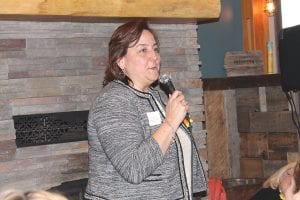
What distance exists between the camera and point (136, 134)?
190 cm

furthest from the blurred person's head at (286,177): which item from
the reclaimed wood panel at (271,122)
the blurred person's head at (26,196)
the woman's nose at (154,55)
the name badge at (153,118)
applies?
the reclaimed wood panel at (271,122)

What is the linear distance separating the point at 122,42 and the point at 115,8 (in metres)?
0.50

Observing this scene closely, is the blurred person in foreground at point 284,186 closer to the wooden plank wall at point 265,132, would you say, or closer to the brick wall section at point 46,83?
the brick wall section at point 46,83

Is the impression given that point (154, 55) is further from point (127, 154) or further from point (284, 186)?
point (284, 186)

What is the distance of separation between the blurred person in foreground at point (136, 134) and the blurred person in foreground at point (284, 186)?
397 millimetres

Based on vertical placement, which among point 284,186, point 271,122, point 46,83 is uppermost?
point 46,83

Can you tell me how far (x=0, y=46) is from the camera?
2426 millimetres

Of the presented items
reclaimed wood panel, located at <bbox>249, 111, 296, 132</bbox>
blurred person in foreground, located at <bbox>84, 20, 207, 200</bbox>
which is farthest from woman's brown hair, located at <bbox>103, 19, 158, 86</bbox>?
reclaimed wood panel, located at <bbox>249, 111, 296, 132</bbox>

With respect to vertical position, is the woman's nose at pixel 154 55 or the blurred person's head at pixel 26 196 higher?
the woman's nose at pixel 154 55

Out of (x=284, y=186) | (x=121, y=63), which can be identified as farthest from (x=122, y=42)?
(x=284, y=186)

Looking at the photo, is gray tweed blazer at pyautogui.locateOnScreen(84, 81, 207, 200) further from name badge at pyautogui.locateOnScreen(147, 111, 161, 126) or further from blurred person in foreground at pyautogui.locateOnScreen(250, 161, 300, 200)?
blurred person in foreground at pyautogui.locateOnScreen(250, 161, 300, 200)

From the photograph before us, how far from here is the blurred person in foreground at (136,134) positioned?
1.87 metres

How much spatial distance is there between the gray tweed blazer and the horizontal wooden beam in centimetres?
52

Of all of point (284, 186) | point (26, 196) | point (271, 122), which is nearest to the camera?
point (26, 196)
